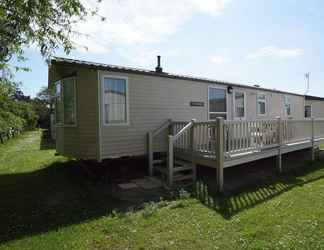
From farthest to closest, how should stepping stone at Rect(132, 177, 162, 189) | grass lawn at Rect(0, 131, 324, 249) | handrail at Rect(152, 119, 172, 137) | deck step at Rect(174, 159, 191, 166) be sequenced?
handrail at Rect(152, 119, 172, 137) → deck step at Rect(174, 159, 191, 166) → stepping stone at Rect(132, 177, 162, 189) → grass lawn at Rect(0, 131, 324, 249)

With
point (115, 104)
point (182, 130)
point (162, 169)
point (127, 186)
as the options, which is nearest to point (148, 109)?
point (115, 104)

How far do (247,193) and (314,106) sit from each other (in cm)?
1791

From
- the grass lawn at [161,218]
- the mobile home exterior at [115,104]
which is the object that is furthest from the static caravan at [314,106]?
the grass lawn at [161,218]

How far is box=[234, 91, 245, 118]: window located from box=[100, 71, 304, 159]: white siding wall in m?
1.38

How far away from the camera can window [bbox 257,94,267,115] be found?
11.2m

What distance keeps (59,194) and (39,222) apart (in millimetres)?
1450

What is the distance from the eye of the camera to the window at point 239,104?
1004 centimetres

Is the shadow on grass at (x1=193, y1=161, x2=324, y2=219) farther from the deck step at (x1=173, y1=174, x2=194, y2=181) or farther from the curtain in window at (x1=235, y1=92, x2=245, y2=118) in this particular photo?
the curtain in window at (x1=235, y1=92, x2=245, y2=118)

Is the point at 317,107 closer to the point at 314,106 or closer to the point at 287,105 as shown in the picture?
the point at 314,106

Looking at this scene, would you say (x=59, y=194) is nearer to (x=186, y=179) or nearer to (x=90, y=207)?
(x=90, y=207)

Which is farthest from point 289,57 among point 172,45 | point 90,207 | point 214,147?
point 90,207

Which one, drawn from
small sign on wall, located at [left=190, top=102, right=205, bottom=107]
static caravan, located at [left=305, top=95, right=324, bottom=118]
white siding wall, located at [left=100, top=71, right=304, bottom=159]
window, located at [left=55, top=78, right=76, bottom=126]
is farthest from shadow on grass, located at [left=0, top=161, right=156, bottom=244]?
static caravan, located at [left=305, top=95, right=324, bottom=118]

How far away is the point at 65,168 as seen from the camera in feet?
26.2

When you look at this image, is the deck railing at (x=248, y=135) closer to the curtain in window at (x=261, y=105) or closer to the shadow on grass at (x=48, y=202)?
the shadow on grass at (x=48, y=202)
